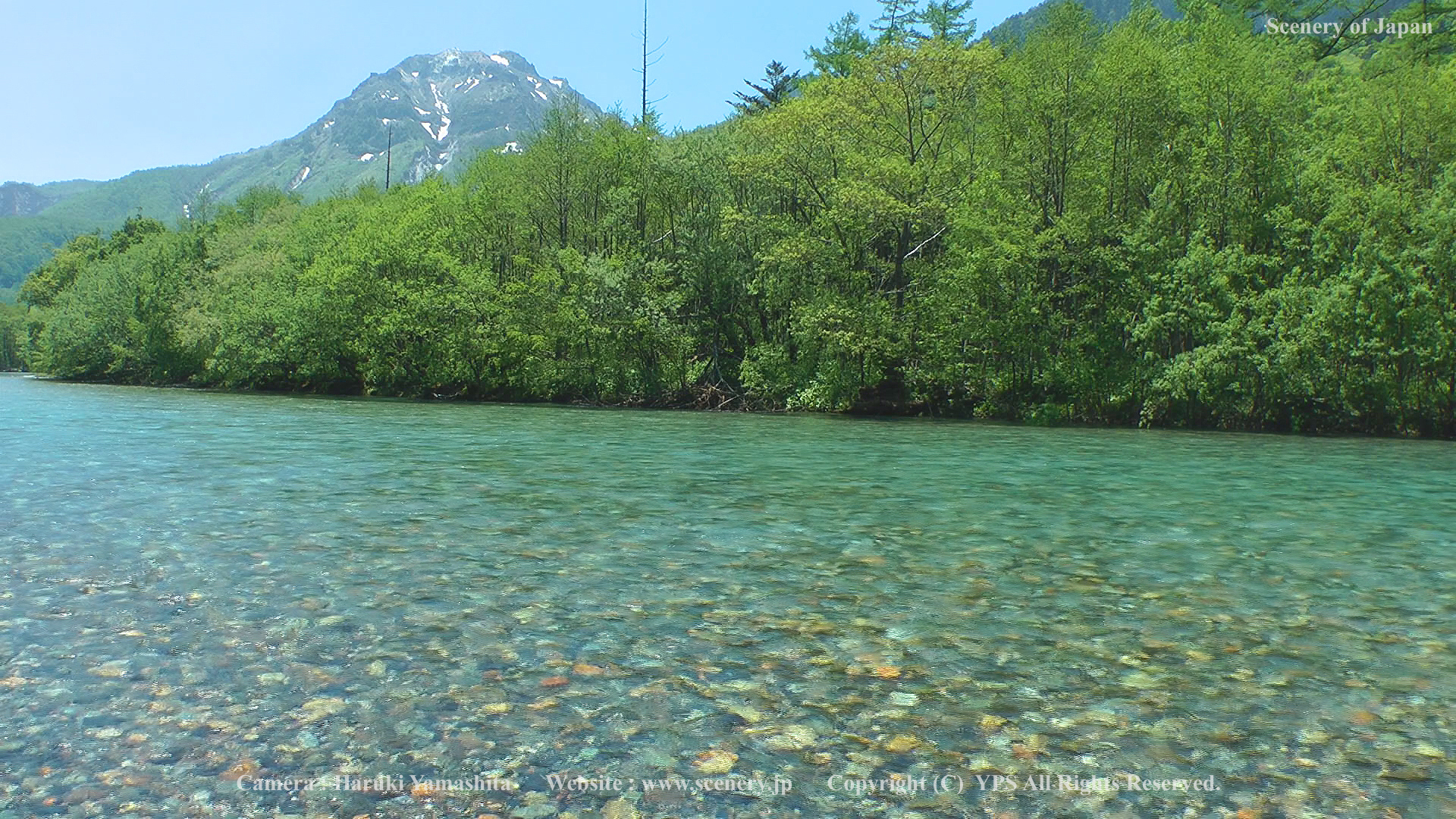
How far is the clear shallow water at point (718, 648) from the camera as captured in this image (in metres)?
4.86

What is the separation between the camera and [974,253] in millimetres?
38375

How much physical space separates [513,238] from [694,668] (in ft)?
168

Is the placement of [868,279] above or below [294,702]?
above

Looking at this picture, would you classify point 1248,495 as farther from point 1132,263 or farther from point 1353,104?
point 1353,104

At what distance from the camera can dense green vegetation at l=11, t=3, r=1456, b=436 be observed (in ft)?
110

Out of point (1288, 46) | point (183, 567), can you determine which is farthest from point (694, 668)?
point (1288, 46)

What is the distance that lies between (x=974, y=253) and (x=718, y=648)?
33757 mm

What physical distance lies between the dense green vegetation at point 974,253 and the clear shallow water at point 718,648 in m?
20.3

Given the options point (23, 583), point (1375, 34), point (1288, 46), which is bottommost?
point (23, 583)

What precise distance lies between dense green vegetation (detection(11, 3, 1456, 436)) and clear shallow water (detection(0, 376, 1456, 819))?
66.5ft

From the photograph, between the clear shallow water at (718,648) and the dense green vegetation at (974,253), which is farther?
the dense green vegetation at (974,253)

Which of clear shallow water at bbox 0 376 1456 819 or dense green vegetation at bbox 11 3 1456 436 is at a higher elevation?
dense green vegetation at bbox 11 3 1456 436

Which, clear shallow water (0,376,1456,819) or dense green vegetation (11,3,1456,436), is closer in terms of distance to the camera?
clear shallow water (0,376,1456,819)

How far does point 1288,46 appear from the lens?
3981 centimetres
